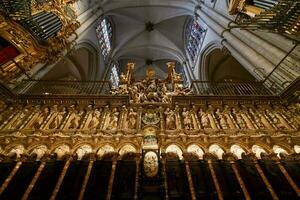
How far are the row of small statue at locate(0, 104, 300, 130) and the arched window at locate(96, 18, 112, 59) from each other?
9.82 m

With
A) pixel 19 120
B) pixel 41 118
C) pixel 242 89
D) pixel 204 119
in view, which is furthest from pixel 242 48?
pixel 19 120

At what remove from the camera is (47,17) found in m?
7.97

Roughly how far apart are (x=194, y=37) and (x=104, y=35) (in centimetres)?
683

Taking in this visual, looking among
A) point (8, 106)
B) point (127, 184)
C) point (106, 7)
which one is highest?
point (106, 7)

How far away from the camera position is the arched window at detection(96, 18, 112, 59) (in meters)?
15.3

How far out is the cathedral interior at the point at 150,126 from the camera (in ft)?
13.3

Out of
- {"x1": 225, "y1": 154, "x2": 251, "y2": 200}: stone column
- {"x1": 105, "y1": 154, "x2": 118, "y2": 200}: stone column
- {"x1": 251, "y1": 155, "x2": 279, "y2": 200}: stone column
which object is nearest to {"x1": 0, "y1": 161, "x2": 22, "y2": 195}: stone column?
{"x1": 105, "y1": 154, "x2": 118, "y2": 200}: stone column

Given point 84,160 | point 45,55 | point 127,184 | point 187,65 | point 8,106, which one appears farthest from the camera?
point 187,65

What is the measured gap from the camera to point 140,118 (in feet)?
20.0

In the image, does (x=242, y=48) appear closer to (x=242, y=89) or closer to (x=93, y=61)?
(x=242, y=89)

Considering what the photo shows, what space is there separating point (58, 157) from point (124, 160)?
4.71ft

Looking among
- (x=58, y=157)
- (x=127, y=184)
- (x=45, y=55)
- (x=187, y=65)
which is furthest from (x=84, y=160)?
(x=187, y=65)

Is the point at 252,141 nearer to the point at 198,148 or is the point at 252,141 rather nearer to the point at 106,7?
the point at 198,148

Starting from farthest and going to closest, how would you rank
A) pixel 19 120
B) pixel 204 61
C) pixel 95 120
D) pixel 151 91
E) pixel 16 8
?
pixel 204 61 < pixel 151 91 < pixel 16 8 < pixel 95 120 < pixel 19 120
